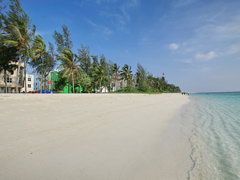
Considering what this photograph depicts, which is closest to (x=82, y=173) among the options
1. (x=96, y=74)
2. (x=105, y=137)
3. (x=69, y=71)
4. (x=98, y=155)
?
(x=98, y=155)

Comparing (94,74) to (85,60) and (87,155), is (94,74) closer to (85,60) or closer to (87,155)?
(85,60)

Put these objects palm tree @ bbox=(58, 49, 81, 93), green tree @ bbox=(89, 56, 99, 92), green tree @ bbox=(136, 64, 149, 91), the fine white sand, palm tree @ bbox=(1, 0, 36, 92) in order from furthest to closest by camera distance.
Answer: green tree @ bbox=(136, 64, 149, 91)
green tree @ bbox=(89, 56, 99, 92)
palm tree @ bbox=(58, 49, 81, 93)
palm tree @ bbox=(1, 0, 36, 92)
the fine white sand

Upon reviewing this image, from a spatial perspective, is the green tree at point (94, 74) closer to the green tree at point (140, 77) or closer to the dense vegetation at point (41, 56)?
the dense vegetation at point (41, 56)

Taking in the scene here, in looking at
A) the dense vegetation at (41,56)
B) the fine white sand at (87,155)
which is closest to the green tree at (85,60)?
the dense vegetation at (41,56)

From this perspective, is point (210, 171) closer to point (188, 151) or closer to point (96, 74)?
point (188, 151)

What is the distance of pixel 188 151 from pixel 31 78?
54.4m

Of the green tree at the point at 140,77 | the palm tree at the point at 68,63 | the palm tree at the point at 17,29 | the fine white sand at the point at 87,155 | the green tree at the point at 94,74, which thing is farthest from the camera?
the green tree at the point at 140,77

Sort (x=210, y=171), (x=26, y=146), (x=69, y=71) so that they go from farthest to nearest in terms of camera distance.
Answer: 1. (x=69, y=71)
2. (x=26, y=146)
3. (x=210, y=171)

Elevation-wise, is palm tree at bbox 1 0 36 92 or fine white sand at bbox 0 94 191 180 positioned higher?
palm tree at bbox 1 0 36 92

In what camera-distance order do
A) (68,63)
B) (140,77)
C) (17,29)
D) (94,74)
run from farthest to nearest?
(140,77) → (94,74) → (68,63) → (17,29)

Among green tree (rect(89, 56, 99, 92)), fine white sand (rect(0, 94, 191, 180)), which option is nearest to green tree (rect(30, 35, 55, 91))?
green tree (rect(89, 56, 99, 92))

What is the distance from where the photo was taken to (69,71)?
2666cm

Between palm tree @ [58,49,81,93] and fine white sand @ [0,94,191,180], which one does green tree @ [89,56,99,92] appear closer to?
palm tree @ [58,49,81,93]

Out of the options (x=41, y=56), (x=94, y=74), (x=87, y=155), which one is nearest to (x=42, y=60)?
(x=41, y=56)
